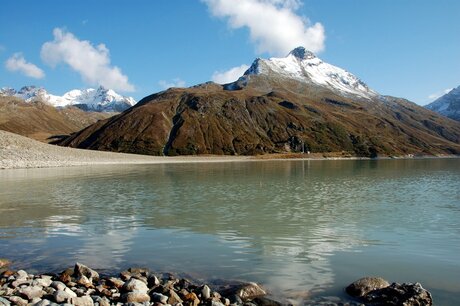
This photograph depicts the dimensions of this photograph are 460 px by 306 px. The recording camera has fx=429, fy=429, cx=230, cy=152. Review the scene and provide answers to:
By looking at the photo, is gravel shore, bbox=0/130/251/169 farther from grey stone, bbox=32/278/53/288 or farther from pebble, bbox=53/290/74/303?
pebble, bbox=53/290/74/303

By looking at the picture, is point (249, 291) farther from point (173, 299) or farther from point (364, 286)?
point (364, 286)

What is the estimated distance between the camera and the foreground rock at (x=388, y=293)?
1477cm

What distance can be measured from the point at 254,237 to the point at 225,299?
10.6 m

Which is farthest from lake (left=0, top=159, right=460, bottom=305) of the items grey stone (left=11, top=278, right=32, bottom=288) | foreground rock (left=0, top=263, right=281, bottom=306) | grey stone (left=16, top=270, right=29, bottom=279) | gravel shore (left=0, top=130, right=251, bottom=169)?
gravel shore (left=0, top=130, right=251, bottom=169)

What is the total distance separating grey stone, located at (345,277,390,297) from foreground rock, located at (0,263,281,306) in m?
3.11

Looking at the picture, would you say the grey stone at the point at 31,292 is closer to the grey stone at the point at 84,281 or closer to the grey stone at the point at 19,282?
the grey stone at the point at 19,282

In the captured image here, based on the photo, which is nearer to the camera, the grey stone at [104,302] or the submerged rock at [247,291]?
the grey stone at [104,302]

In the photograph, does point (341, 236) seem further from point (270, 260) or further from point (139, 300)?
point (139, 300)

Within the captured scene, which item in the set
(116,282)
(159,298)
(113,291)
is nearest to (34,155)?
(116,282)

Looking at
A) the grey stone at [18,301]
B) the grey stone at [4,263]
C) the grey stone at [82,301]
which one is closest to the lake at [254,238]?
the grey stone at [4,263]

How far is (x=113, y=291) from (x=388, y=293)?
9918 millimetres

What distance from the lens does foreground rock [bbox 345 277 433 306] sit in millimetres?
14773

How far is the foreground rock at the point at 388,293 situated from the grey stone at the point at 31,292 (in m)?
11.2

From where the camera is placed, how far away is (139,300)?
14.9 m
